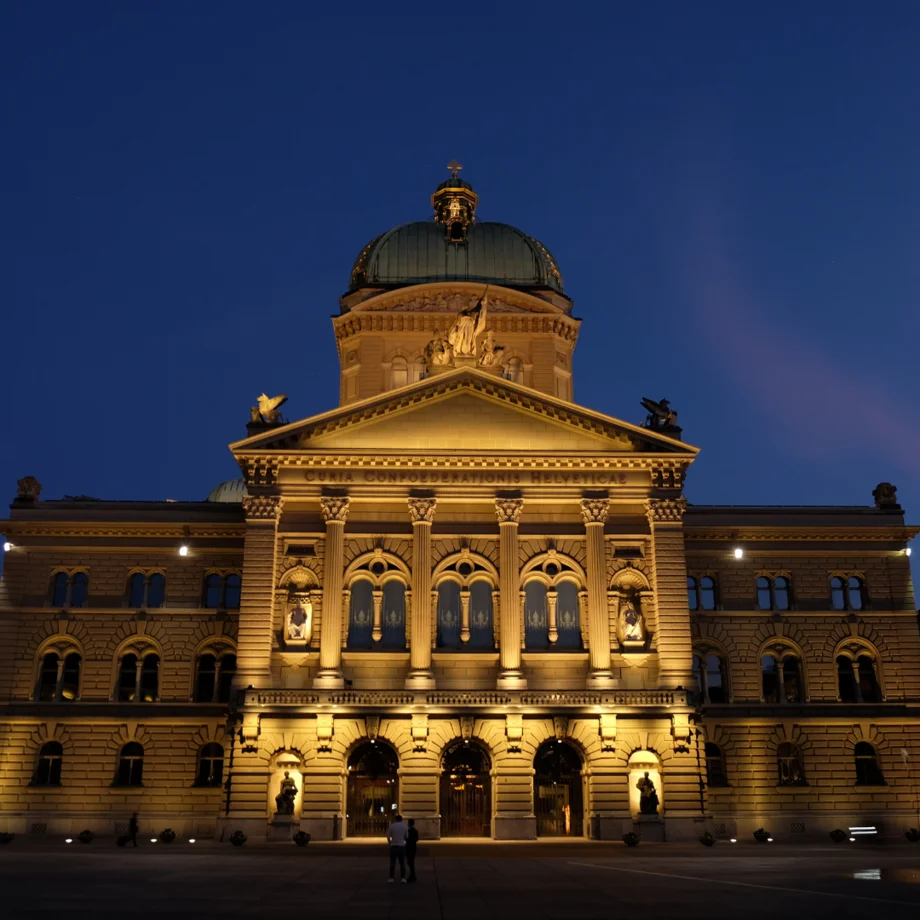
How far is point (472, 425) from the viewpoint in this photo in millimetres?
54594

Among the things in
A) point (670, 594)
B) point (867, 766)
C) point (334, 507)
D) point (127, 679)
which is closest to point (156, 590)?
point (127, 679)

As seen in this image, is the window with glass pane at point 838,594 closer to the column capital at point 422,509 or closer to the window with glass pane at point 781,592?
the window with glass pane at point 781,592

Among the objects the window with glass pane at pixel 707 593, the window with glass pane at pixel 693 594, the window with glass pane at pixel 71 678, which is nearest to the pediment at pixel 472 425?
the window with glass pane at pixel 693 594

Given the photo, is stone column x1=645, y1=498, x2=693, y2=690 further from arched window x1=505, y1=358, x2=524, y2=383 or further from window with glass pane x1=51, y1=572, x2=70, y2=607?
window with glass pane x1=51, y1=572, x2=70, y2=607

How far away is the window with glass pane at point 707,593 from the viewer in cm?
5928

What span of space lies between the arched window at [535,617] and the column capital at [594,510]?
13.1 ft

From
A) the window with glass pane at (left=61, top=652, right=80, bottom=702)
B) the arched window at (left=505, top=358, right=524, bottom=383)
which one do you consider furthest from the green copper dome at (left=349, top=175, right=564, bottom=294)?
the window with glass pane at (left=61, top=652, right=80, bottom=702)

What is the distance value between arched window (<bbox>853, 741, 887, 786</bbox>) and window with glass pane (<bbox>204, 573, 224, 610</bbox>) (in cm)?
3397

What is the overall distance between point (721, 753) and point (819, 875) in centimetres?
2820

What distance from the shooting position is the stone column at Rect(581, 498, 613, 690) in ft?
167

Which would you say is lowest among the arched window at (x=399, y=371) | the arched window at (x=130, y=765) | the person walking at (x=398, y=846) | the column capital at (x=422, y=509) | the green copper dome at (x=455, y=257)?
the person walking at (x=398, y=846)

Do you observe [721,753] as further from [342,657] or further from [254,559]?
[254,559]

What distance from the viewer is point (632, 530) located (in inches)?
2132

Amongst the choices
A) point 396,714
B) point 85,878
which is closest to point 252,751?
point 396,714
